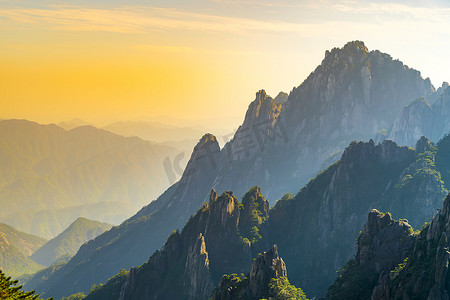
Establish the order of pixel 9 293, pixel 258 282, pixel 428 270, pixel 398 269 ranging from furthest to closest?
pixel 258 282 < pixel 398 269 < pixel 428 270 < pixel 9 293

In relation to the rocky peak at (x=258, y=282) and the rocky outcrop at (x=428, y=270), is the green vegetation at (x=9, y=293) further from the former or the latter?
the rocky outcrop at (x=428, y=270)

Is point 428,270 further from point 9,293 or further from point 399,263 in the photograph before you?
point 9,293

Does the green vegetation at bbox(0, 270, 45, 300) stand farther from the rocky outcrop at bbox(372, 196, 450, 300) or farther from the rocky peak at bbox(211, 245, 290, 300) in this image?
the rocky outcrop at bbox(372, 196, 450, 300)

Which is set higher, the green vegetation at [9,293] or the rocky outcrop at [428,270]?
the green vegetation at [9,293]

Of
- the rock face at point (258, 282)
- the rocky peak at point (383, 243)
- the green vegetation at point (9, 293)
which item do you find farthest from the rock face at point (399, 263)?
the green vegetation at point (9, 293)

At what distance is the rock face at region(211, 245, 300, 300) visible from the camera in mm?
150625

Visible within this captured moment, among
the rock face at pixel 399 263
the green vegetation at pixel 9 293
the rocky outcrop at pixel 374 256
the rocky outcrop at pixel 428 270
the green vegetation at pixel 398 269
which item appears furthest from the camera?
the rocky outcrop at pixel 374 256

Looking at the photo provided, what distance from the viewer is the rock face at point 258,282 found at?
150625mm

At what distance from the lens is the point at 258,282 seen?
15150 centimetres

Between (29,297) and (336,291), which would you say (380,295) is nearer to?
(336,291)

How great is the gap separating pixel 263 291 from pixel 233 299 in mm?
8696

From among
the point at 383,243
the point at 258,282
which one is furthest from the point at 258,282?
the point at 383,243

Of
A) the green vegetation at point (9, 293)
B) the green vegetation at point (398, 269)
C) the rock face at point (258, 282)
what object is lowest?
the rock face at point (258, 282)

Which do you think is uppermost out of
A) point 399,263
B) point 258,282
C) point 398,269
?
point 398,269
